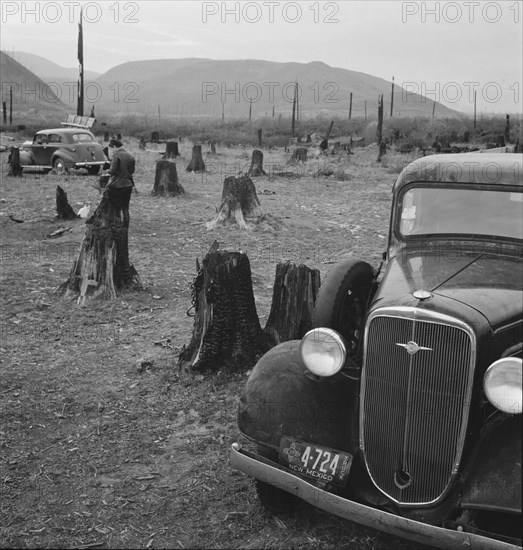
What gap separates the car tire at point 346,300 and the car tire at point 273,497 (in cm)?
85

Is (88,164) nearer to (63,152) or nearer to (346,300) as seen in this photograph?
(63,152)

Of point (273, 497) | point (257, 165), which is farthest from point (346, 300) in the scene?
point (257, 165)

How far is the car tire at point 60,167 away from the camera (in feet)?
70.1

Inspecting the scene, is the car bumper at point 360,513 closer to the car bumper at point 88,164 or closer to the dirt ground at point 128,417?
the dirt ground at point 128,417

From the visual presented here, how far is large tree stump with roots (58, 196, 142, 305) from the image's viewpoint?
8164 millimetres

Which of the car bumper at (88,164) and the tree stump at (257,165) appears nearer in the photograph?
the car bumper at (88,164)

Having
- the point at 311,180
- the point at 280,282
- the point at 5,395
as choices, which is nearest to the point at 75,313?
the point at 5,395

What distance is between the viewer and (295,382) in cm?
403

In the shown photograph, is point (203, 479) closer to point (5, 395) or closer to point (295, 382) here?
point (295, 382)

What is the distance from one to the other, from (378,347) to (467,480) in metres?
0.77

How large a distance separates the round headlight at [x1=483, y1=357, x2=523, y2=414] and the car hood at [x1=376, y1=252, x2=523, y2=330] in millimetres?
337

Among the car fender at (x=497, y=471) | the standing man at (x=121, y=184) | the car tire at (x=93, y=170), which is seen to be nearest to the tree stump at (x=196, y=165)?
the car tire at (x=93, y=170)

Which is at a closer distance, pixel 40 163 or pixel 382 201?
pixel 382 201

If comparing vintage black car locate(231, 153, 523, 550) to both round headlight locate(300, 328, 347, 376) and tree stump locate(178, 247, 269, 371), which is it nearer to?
round headlight locate(300, 328, 347, 376)
